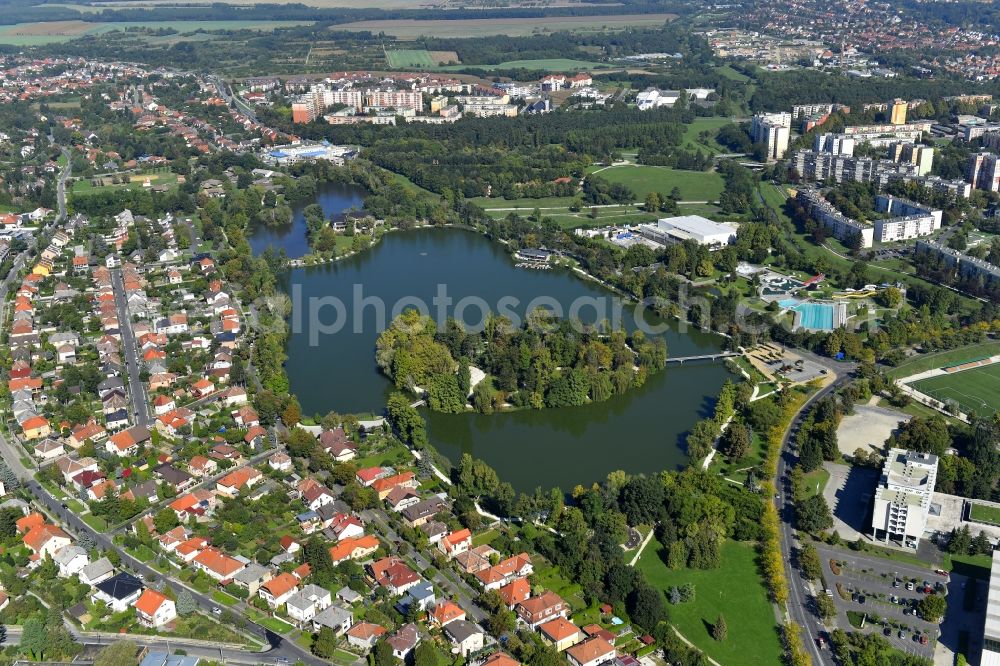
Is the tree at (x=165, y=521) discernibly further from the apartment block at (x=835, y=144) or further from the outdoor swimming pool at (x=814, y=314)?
the apartment block at (x=835, y=144)

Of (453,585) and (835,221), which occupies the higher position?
(835,221)

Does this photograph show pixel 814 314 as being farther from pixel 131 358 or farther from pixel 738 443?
pixel 131 358

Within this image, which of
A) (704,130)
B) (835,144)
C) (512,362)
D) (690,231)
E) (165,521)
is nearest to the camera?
(165,521)

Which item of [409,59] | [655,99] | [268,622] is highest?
[409,59]

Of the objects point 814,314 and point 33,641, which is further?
point 814,314

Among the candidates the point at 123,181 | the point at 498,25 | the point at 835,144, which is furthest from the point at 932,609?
the point at 498,25

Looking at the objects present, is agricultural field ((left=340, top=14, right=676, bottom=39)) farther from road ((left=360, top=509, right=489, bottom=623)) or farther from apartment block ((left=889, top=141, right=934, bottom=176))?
road ((left=360, top=509, right=489, bottom=623))

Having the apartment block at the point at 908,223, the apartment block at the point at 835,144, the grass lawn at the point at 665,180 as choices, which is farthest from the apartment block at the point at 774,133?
the apartment block at the point at 908,223
